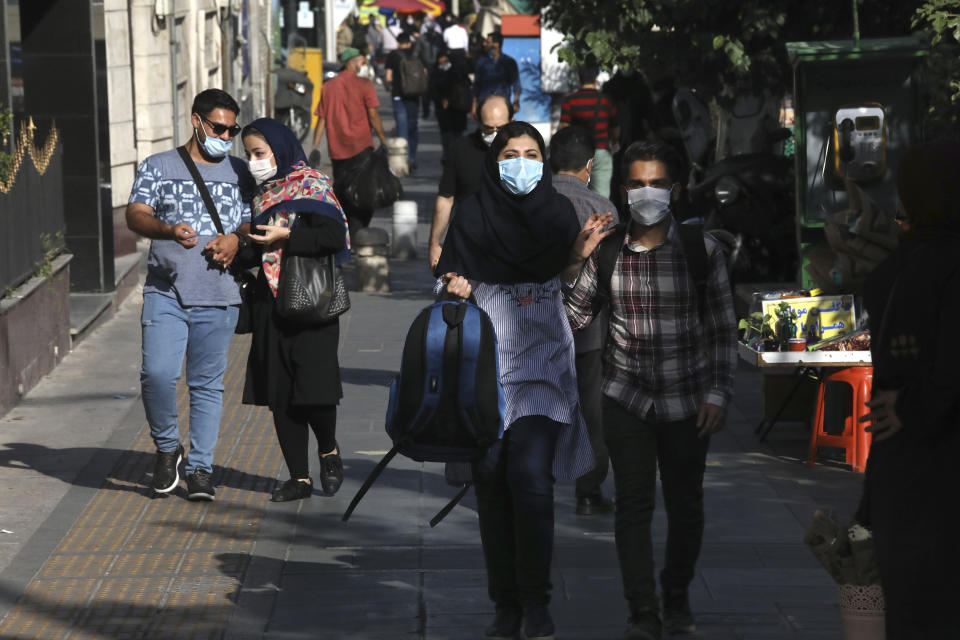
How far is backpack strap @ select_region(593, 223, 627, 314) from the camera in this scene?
17.9 ft

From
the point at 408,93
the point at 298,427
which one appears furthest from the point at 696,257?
the point at 408,93

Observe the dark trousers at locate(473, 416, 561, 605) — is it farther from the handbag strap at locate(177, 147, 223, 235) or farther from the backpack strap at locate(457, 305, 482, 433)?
the handbag strap at locate(177, 147, 223, 235)

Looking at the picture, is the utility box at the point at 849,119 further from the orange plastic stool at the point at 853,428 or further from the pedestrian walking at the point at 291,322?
the pedestrian walking at the point at 291,322

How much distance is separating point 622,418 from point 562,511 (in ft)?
6.63

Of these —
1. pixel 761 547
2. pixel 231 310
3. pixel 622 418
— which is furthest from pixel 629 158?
pixel 231 310

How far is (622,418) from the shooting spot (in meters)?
5.47

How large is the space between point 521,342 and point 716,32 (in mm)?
7069

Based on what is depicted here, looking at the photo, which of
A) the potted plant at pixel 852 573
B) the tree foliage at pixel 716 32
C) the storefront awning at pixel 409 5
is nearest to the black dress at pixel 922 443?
the potted plant at pixel 852 573

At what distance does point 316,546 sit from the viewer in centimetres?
685

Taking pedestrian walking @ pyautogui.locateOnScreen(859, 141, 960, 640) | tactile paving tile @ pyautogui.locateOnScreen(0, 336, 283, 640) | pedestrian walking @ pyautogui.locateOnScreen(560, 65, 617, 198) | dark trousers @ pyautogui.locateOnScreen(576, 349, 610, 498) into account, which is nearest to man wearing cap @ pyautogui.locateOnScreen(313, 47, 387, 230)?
pedestrian walking @ pyautogui.locateOnScreen(560, 65, 617, 198)

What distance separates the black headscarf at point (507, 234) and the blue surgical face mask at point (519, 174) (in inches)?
0.9

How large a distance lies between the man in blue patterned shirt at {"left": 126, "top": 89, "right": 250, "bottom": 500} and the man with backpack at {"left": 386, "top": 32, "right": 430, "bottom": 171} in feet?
58.6

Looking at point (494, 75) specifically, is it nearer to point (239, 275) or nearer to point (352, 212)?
point (352, 212)

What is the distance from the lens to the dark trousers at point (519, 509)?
17.5ft
